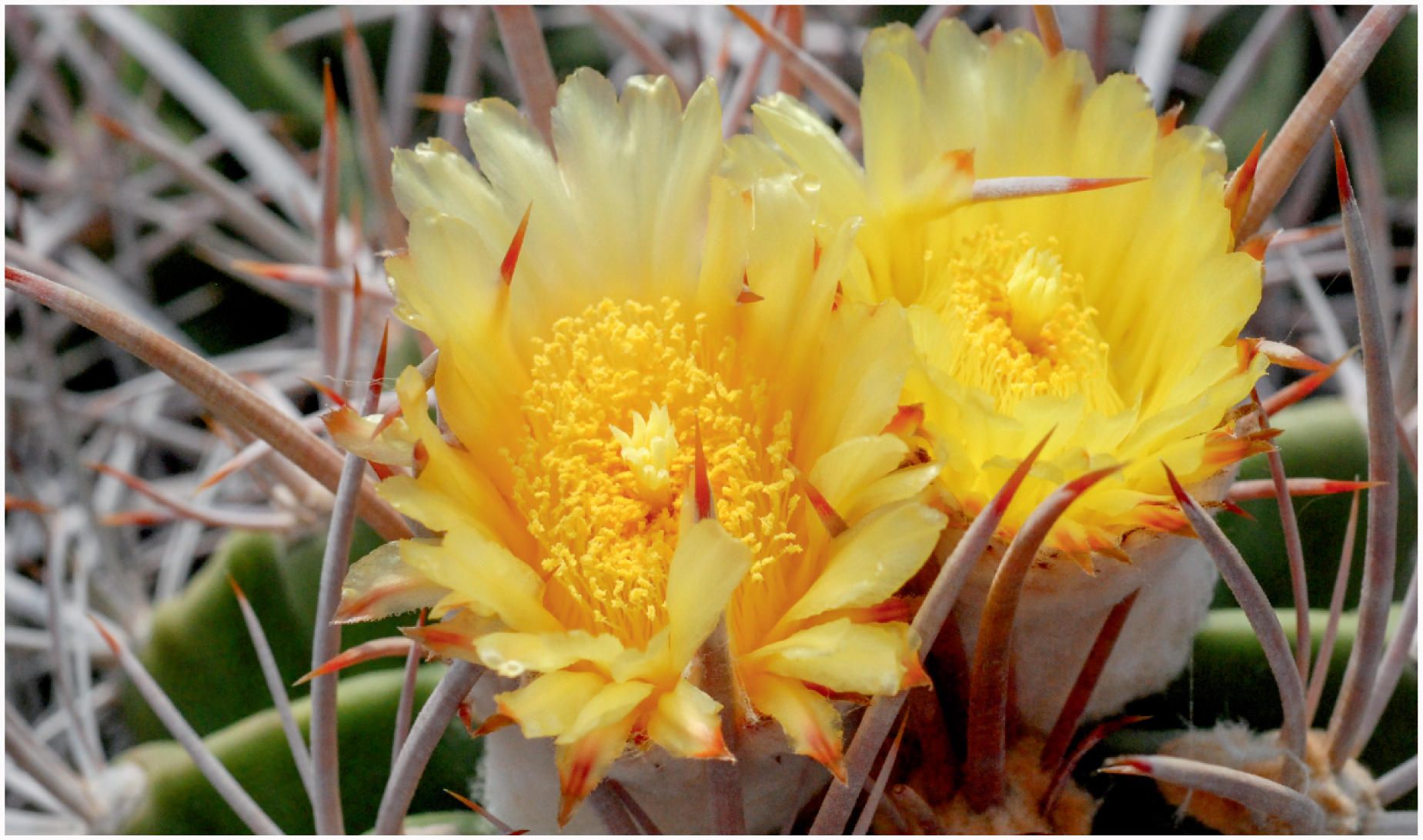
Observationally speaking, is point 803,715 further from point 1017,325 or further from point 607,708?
point 1017,325

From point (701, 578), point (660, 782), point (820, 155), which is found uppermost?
point (820, 155)

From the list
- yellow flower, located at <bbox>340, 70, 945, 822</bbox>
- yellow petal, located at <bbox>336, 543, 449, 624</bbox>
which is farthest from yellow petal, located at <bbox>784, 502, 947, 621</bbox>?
yellow petal, located at <bbox>336, 543, 449, 624</bbox>

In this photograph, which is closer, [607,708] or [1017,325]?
[607,708]

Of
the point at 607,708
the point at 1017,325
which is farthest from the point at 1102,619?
the point at 607,708

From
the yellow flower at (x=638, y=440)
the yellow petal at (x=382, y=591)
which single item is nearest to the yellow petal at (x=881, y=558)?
the yellow flower at (x=638, y=440)

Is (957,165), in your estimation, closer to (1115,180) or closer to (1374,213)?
(1115,180)

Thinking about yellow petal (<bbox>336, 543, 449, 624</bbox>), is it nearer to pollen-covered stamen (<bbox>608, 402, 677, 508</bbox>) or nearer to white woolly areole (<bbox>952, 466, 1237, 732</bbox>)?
pollen-covered stamen (<bbox>608, 402, 677, 508</bbox>)
